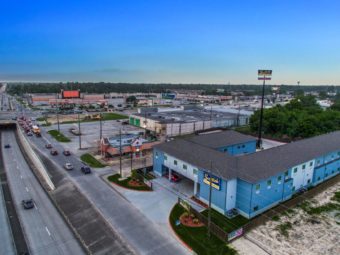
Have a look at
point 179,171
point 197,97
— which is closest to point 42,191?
point 179,171

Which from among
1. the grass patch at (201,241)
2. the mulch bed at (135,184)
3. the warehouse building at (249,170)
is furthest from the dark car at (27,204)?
the warehouse building at (249,170)

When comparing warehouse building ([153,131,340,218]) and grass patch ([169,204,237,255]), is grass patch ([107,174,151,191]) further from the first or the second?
grass patch ([169,204,237,255])

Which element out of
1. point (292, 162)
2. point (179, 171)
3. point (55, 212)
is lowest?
point (55, 212)

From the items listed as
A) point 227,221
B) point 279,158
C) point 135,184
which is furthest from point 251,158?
point 135,184

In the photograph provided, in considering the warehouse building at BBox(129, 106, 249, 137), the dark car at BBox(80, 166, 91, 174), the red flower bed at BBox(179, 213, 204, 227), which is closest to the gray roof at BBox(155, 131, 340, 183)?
the red flower bed at BBox(179, 213, 204, 227)

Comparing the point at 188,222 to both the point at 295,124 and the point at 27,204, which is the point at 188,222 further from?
the point at 295,124

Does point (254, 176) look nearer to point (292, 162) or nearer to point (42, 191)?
point (292, 162)

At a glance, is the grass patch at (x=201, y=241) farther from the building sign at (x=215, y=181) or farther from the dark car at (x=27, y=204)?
the dark car at (x=27, y=204)
